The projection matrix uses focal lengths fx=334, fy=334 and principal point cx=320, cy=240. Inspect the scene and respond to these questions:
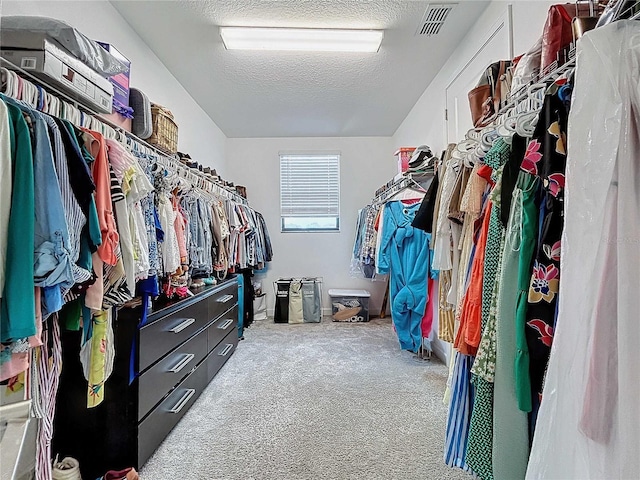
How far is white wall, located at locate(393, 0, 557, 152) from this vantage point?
5.55 ft

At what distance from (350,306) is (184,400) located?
2.82 m

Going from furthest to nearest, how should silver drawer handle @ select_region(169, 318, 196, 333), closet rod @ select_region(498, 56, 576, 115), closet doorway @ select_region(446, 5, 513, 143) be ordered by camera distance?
closet doorway @ select_region(446, 5, 513, 143), silver drawer handle @ select_region(169, 318, 196, 333), closet rod @ select_region(498, 56, 576, 115)

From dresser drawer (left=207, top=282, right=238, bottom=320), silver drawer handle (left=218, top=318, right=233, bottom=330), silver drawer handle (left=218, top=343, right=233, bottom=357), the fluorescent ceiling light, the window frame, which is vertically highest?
the fluorescent ceiling light

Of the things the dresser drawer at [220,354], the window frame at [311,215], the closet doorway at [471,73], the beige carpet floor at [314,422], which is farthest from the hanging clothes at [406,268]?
the window frame at [311,215]

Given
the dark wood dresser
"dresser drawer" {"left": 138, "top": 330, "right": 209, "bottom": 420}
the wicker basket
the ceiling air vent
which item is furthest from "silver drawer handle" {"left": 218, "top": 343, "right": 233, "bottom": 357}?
the ceiling air vent

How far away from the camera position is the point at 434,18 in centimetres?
225

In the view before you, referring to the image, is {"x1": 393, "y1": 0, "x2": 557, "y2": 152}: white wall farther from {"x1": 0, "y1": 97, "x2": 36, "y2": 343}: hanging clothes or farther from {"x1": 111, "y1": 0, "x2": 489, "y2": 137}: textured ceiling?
{"x1": 0, "y1": 97, "x2": 36, "y2": 343}: hanging clothes

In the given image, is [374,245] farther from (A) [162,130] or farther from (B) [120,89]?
(B) [120,89]

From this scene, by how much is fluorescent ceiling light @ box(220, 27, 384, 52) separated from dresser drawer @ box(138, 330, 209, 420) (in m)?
2.09

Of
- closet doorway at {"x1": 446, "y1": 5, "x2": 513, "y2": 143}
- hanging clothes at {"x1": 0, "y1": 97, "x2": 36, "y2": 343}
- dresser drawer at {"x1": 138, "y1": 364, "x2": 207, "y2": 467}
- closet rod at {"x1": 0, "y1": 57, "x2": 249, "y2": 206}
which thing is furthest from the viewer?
closet doorway at {"x1": 446, "y1": 5, "x2": 513, "y2": 143}

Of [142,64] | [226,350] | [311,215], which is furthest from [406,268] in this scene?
[142,64]

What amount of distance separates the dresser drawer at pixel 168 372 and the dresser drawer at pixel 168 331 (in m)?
0.04

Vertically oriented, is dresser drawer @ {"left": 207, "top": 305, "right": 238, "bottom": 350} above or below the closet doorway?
below

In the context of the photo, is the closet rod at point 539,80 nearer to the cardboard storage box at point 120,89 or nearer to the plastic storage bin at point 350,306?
the cardboard storage box at point 120,89
